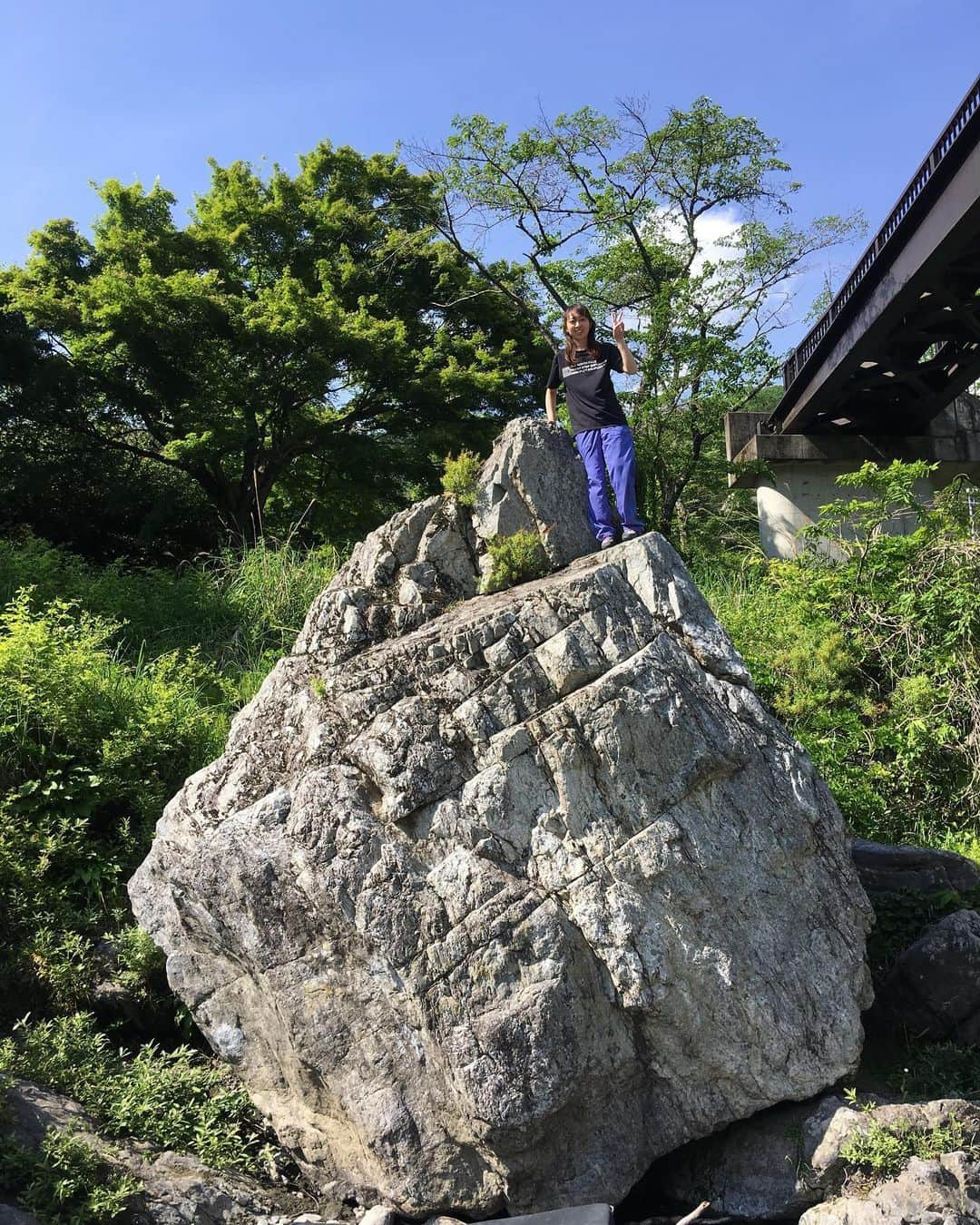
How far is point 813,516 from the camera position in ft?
48.0

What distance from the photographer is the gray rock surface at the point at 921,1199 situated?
4.17 metres

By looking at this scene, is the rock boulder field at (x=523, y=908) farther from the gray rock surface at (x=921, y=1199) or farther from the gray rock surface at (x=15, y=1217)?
the gray rock surface at (x=15, y=1217)

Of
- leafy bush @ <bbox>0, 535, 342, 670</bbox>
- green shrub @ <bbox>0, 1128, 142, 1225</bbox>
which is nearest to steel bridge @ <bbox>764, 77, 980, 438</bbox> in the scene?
leafy bush @ <bbox>0, 535, 342, 670</bbox>

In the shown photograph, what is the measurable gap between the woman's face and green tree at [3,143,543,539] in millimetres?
10646

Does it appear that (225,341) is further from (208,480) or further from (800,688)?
(800,688)

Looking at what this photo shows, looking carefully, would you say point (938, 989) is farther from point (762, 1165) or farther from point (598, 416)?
point (598, 416)

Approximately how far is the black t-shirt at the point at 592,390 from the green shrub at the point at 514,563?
1.15 meters

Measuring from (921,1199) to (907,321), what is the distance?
9198 mm

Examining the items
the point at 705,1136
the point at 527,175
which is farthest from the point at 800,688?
the point at 527,175

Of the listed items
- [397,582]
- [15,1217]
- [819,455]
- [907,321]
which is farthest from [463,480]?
[819,455]

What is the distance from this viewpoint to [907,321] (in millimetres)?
10758

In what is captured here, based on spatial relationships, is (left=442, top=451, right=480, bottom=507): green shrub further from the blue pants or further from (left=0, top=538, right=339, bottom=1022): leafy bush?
(left=0, top=538, right=339, bottom=1022): leafy bush

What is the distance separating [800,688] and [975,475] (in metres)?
8.42

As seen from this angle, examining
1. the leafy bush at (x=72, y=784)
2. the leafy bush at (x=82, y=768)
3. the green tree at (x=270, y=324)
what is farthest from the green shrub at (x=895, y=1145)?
the green tree at (x=270, y=324)
